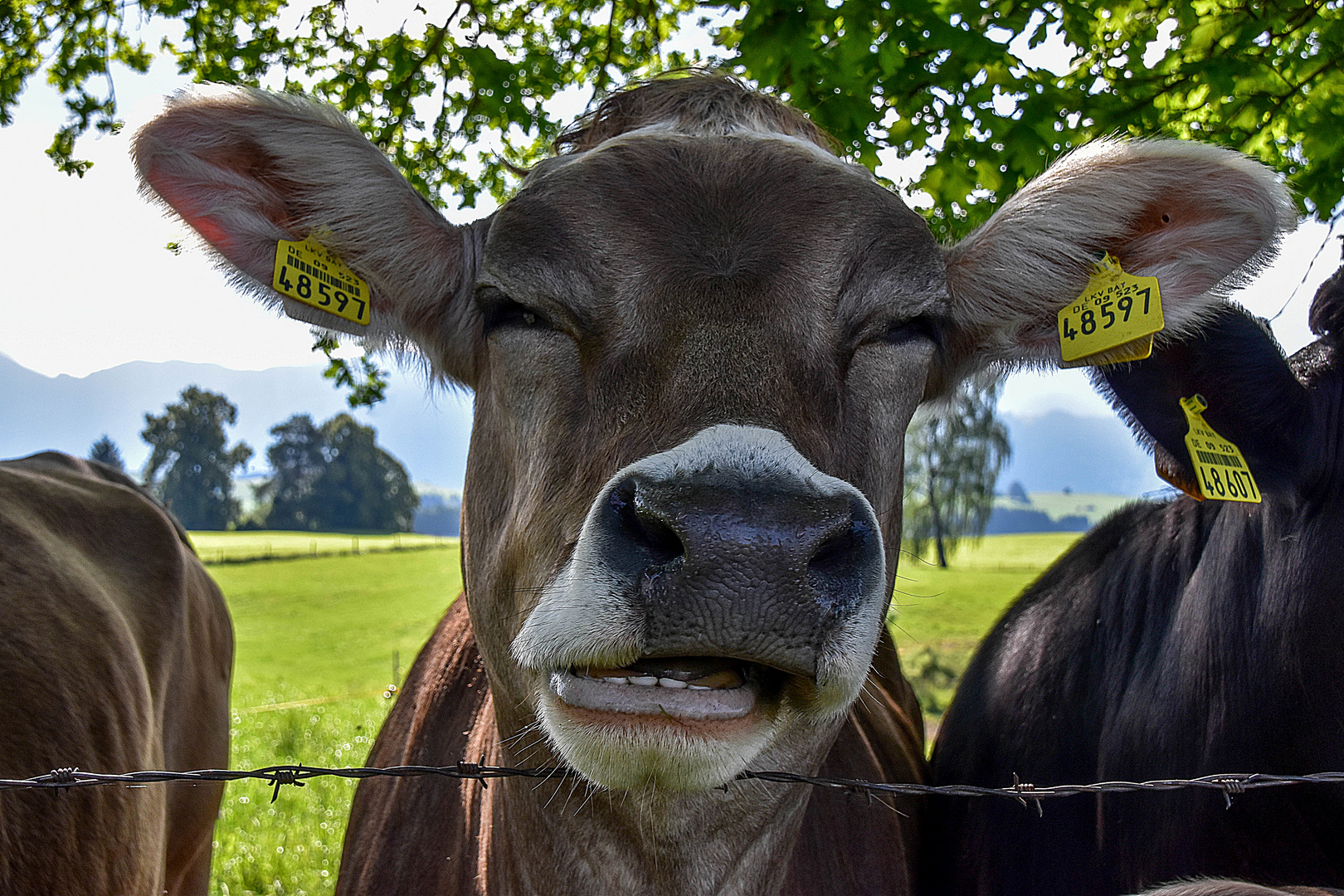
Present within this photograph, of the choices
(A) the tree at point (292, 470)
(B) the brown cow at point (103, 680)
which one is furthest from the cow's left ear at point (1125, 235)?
(A) the tree at point (292, 470)

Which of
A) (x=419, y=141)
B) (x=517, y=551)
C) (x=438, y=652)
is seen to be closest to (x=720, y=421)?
(x=517, y=551)

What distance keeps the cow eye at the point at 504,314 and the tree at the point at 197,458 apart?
8886 cm

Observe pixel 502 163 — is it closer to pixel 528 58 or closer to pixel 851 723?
pixel 851 723

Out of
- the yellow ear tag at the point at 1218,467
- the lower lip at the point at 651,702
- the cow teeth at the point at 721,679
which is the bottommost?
the lower lip at the point at 651,702

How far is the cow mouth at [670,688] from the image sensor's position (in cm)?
157

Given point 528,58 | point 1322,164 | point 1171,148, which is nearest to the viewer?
point 1171,148

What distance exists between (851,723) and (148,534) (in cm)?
367

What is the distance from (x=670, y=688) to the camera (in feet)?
5.16

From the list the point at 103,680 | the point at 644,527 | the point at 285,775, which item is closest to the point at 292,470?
the point at 103,680

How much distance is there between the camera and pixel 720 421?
1.70 m

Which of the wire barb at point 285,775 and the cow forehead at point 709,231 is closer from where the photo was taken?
the wire barb at point 285,775

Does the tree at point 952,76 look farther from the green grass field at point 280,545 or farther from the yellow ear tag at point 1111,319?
the green grass field at point 280,545

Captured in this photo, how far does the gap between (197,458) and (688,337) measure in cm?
9376

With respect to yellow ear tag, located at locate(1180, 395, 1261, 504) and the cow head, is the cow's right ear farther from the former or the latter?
yellow ear tag, located at locate(1180, 395, 1261, 504)
